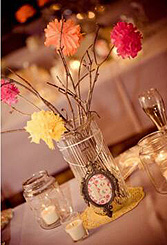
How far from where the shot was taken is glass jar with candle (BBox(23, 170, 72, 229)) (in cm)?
121

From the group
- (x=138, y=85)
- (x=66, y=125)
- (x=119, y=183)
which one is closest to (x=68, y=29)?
(x=66, y=125)

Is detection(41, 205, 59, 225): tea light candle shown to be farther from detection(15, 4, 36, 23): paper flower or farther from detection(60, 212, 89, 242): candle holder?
detection(15, 4, 36, 23): paper flower

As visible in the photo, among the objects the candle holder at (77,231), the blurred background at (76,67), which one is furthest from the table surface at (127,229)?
the blurred background at (76,67)

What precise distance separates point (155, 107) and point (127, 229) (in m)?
0.48

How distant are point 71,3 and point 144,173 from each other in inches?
78.6

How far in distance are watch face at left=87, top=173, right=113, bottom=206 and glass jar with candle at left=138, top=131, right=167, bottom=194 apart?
14 centimetres

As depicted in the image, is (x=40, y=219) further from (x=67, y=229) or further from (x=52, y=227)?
(x=67, y=229)

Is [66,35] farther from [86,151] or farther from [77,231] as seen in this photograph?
[77,231]

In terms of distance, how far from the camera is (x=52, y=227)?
119 centimetres

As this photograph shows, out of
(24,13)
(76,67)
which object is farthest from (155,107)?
(24,13)

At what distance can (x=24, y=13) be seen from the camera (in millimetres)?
2836

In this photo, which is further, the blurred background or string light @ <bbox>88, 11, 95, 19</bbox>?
string light @ <bbox>88, 11, 95, 19</bbox>

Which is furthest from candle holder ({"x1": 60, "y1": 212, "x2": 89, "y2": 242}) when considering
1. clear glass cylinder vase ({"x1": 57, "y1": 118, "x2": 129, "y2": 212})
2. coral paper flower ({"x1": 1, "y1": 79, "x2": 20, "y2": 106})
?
coral paper flower ({"x1": 1, "y1": 79, "x2": 20, "y2": 106})

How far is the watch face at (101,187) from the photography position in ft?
3.44
